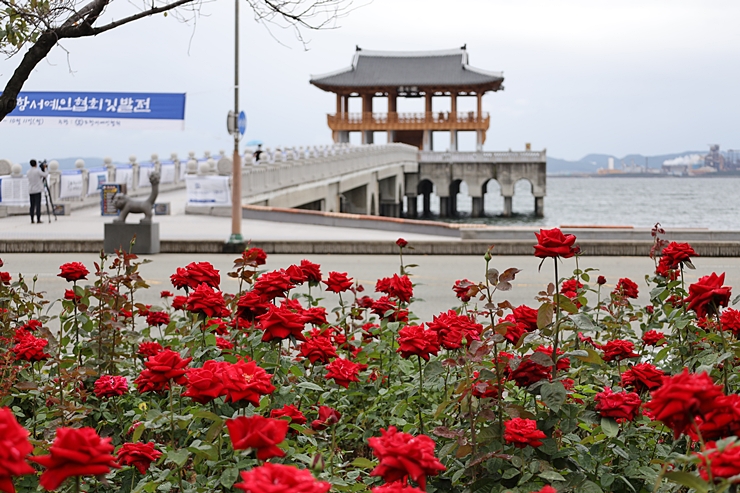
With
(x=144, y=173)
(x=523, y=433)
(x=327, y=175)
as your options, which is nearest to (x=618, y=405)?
(x=523, y=433)

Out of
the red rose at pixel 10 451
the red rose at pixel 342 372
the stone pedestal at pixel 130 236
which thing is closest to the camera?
the red rose at pixel 10 451

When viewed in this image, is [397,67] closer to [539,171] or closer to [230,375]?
[539,171]

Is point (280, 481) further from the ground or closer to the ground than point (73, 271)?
closer to the ground

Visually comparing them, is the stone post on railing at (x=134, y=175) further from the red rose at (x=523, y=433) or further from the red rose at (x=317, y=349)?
the red rose at (x=523, y=433)

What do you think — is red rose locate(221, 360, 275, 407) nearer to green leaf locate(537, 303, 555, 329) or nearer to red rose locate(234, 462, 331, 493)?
red rose locate(234, 462, 331, 493)

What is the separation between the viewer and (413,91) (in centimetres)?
7944

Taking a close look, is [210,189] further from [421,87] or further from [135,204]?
[421,87]

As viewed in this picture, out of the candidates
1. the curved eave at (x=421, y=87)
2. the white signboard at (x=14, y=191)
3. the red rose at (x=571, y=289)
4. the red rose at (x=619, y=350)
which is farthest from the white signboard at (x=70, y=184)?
the curved eave at (x=421, y=87)

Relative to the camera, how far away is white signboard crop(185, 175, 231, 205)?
24.5m

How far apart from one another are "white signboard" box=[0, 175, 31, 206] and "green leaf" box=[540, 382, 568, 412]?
23.8 m

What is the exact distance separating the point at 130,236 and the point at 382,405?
11.5 metres

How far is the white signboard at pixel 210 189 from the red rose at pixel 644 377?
71.8 feet

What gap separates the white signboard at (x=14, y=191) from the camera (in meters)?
24.1

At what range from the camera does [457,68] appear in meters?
78.9
